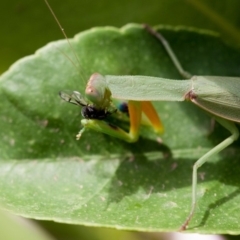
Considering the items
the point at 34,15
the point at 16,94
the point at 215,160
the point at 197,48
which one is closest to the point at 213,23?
the point at 197,48

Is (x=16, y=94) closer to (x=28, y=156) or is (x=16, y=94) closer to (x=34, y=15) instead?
(x=28, y=156)

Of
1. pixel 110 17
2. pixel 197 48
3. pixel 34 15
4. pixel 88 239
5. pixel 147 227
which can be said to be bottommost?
pixel 88 239

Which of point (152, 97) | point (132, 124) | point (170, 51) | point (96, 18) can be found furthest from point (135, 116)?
point (96, 18)

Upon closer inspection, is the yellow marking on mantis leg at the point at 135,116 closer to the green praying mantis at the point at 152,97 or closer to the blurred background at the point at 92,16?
the green praying mantis at the point at 152,97

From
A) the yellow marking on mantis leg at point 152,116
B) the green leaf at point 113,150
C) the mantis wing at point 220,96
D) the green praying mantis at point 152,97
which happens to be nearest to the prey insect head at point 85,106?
the green praying mantis at point 152,97

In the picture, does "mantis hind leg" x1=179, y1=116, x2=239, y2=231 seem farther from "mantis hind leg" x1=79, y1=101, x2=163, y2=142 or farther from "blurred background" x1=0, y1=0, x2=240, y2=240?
"blurred background" x1=0, y1=0, x2=240, y2=240

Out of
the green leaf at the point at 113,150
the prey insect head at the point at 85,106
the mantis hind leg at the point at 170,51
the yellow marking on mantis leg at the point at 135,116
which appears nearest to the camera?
the green leaf at the point at 113,150
